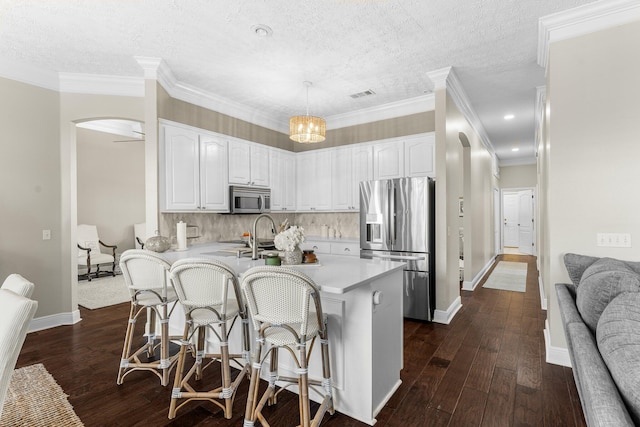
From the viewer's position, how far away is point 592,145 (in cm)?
259

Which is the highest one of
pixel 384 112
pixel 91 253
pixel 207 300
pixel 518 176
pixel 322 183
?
pixel 384 112

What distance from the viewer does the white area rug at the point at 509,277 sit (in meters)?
5.68

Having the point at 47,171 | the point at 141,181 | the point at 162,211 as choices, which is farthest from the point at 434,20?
the point at 141,181

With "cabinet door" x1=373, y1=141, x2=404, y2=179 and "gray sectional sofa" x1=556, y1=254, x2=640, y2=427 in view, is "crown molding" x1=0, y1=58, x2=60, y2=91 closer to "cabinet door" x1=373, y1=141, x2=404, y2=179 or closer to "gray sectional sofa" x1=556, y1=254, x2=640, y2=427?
"cabinet door" x1=373, y1=141, x2=404, y2=179

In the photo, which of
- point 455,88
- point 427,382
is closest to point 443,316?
point 427,382

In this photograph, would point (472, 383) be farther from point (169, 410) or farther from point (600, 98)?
point (600, 98)

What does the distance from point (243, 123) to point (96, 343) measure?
11.0 feet

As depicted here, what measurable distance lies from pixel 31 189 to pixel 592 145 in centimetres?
566

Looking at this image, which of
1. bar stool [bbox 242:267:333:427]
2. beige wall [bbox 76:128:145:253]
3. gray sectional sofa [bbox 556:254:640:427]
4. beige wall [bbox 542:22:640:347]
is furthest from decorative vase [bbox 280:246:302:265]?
beige wall [bbox 76:128:145:253]

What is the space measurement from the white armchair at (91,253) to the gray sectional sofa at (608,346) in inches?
290

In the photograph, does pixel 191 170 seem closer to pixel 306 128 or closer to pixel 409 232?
pixel 306 128

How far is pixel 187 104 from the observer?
4.05 meters

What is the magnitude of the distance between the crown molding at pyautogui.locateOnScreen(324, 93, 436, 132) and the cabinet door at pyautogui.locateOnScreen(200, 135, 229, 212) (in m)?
1.97

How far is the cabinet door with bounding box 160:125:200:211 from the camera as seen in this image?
3615 mm
